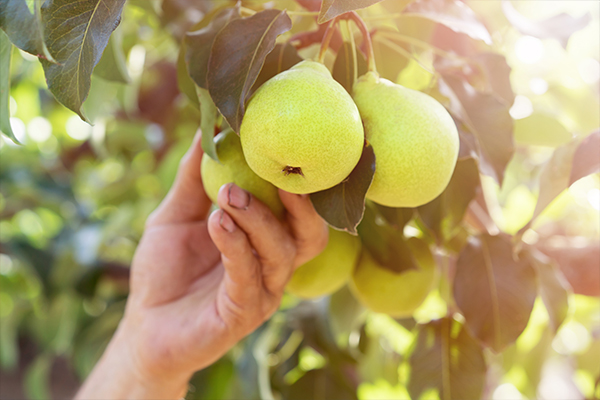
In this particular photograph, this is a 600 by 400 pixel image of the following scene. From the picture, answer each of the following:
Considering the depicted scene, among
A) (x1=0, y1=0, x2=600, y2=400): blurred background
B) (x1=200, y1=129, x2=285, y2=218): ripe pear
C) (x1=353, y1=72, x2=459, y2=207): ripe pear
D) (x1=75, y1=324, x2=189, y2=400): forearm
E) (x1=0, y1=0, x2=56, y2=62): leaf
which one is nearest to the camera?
(x1=0, y1=0, x2=56, y2=62): leaf

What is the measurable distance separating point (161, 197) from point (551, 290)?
1.20 metres

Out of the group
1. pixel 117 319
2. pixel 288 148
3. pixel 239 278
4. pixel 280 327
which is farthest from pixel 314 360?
pixel 288 148

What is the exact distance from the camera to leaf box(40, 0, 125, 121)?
0.51m

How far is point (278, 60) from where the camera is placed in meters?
0.66

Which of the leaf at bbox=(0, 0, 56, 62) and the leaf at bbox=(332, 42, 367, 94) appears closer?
the leaf at bbox=(0, 0, 56, 62)

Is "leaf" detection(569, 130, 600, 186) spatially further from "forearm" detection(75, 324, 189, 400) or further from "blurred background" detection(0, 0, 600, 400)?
"forearm" detection(75, 324, 189, 400)

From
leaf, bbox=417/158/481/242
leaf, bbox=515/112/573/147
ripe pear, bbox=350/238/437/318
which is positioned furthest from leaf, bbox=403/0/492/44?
ripe pear, bbox=350/238/437/318

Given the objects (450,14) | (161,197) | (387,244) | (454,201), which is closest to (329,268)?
(387,244)

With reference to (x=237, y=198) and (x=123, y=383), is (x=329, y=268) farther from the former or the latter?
(x=123, y=383)

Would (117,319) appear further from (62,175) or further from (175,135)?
(62,175)

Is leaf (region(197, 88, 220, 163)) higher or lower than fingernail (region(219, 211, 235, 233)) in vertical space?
higher

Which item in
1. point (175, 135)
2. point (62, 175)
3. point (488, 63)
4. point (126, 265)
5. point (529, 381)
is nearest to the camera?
point (488, 63)

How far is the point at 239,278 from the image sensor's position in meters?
0.74

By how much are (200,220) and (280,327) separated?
1.84 ft
